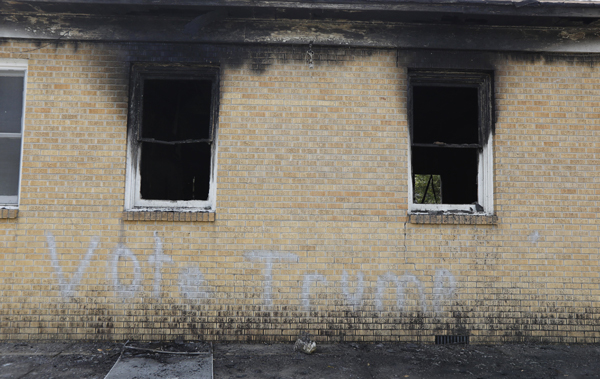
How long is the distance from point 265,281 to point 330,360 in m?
1.08

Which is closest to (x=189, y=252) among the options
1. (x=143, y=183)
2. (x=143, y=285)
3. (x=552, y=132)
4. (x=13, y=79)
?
(x=143, y=285)

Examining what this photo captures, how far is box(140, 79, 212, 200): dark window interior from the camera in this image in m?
5.13

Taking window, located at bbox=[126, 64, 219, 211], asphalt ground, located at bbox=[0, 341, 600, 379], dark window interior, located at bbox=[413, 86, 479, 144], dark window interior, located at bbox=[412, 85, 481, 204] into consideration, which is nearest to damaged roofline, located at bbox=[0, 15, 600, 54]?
window, located at bbox=[126, 64, 219, 211]

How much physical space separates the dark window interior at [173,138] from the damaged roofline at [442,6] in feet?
4.53

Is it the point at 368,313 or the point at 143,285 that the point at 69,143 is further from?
the point at 368,313

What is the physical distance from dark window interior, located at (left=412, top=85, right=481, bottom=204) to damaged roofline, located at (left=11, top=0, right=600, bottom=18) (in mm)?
1344

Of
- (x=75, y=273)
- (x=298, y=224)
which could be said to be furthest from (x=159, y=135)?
(x=298, y=224)

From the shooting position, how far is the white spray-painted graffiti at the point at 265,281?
4.47 meters

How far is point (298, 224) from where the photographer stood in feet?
15.1

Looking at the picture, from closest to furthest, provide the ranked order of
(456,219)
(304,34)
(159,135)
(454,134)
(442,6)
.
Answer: (442,6), (456,219), (304,34), (159,135), (454,134)

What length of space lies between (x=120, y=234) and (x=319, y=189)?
2.27 m

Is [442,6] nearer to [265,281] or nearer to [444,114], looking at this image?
[265,281]

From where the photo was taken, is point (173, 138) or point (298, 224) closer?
point (298, 224)

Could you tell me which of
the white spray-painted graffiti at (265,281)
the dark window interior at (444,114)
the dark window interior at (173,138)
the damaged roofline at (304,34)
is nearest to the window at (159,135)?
the dark window interior at (173,138)
